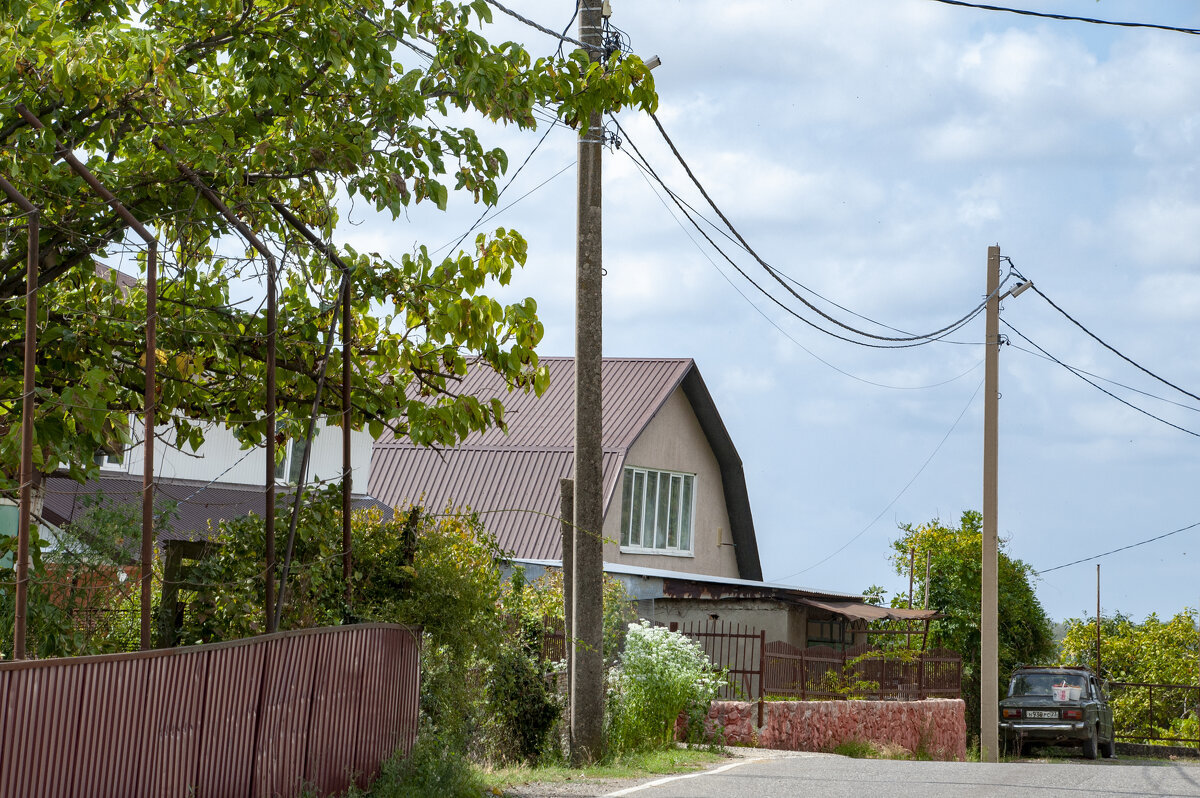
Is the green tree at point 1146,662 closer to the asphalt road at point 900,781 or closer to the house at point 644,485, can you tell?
the house at point 644,485

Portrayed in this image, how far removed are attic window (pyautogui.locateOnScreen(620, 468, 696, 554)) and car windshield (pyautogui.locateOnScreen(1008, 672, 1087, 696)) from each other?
796cm

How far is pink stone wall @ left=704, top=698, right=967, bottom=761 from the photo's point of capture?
54.5 feet

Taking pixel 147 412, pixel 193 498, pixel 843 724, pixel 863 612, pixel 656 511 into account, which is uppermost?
pixel 656 511

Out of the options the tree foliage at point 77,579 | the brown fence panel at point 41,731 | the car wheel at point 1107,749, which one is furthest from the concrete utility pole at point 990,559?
the brown fence panel at point 41,731

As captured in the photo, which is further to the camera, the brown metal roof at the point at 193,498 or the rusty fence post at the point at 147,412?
the brown metal roof at the point at 193,498

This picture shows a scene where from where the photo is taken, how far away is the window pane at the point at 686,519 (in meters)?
29.8

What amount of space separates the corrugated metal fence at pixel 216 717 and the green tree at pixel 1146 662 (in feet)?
85.3

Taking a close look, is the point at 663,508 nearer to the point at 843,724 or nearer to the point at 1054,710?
the point at 1054,710

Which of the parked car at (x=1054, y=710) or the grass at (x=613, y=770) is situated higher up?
the grass at (x=613, y=770)

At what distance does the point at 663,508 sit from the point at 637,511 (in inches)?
39.6

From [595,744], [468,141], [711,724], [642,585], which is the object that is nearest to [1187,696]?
[642,585]

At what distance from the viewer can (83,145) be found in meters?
9.06

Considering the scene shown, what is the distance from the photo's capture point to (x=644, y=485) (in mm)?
28250

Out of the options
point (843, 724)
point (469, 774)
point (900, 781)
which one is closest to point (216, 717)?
point (469, 774)
